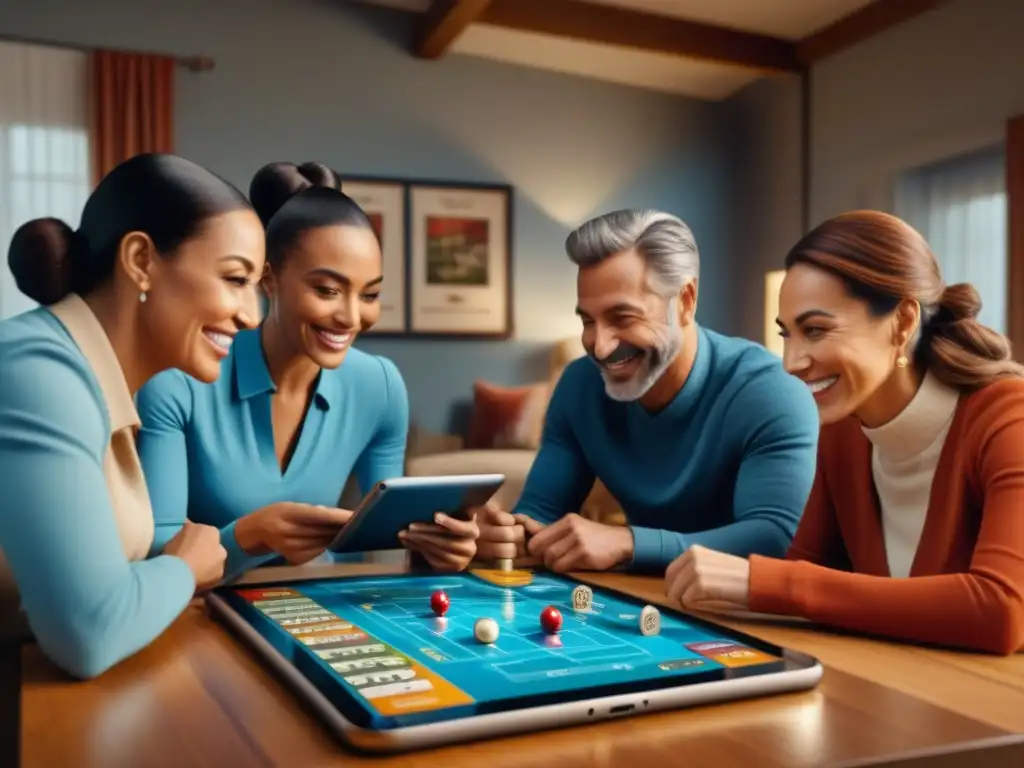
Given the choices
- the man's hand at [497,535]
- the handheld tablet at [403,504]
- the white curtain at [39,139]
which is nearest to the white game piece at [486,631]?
the handheld tablet at [403,504]

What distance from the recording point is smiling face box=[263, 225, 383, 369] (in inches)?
52.8

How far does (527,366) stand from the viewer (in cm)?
562

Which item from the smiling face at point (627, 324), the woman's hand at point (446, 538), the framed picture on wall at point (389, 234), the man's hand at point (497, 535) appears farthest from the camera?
the framed picture on wall at point (389, 234)

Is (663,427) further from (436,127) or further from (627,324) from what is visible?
(436,127)

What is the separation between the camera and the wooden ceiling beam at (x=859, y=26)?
14.7 feet

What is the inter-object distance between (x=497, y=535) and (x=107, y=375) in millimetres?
620

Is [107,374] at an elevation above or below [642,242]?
below

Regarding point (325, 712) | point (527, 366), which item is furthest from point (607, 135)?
point (325, 712)

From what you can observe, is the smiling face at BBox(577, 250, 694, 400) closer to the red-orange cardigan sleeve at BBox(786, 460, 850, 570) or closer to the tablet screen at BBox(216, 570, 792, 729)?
the red-orange cardigan sleeve at BBox(786, 460, 850, 570)

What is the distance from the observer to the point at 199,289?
103 cm

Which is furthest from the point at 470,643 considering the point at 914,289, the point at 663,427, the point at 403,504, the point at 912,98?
the point at 912,98

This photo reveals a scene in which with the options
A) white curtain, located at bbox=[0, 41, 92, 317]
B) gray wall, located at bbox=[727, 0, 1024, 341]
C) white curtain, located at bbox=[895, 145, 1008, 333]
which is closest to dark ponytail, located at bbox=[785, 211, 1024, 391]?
white curtain, located at bbox=[895, 145, 1008, 333]

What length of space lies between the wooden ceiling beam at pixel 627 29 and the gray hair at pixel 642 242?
375 centimetres

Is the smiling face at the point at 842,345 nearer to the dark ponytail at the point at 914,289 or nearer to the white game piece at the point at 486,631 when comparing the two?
the dark ponytail at the point at 914,289
